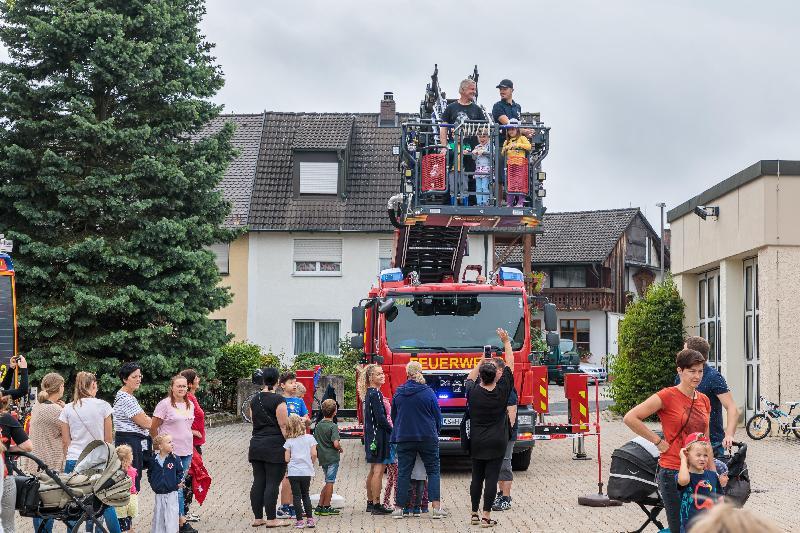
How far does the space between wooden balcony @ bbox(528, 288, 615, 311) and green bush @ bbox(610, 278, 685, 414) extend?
40.2 metres

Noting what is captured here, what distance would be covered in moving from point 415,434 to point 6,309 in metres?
9.79

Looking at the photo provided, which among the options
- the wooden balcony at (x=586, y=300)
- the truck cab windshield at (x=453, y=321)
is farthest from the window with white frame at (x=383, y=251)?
the wooden balcony at (x=586, y=300)

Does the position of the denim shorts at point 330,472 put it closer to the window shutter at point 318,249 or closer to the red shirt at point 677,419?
the red shirt at point 677,419

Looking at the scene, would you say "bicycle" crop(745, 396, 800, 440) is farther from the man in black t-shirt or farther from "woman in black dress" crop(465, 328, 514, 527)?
"woman in black dress" crop(465, 328, 514, 527)

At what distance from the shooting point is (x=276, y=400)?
12344 mm

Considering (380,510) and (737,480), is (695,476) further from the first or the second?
(380,510)

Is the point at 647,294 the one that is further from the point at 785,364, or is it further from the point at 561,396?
the point at 561,396

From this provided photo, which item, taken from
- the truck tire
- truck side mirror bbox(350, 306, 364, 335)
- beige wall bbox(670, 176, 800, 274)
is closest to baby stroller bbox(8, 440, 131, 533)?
truck side mirror bbox(350, 306, 364, 335)

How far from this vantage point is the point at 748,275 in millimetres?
25578

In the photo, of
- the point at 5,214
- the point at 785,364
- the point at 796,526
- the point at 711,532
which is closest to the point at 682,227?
the point at 785,364

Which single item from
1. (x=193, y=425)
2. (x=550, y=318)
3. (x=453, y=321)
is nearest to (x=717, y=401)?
(x=193, y=425)

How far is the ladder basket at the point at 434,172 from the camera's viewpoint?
60.0 ft

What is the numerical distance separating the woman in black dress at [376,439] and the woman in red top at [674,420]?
224 inches

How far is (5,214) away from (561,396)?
2347 centimetres
